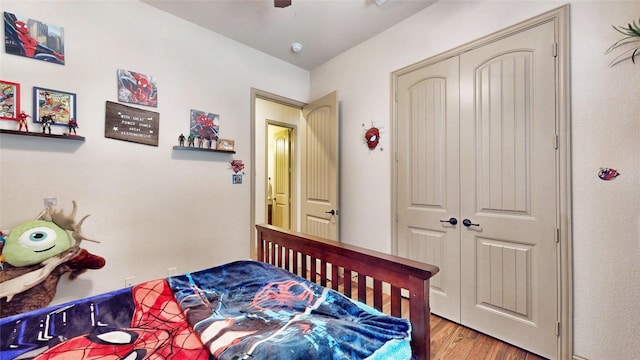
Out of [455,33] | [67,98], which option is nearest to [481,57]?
[455,33]

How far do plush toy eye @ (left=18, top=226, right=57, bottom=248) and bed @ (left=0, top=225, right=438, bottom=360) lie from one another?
609mm

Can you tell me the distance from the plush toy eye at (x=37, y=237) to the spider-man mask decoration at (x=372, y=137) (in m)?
2.50

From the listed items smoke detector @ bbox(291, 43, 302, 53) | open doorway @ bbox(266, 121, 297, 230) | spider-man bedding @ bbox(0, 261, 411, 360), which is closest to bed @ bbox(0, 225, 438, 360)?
spider-man bedding @ bbox(0, 261, 411, 360)

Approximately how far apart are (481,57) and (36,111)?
3113mm

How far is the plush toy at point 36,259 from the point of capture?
4.64 ft

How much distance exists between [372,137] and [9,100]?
2695 mm

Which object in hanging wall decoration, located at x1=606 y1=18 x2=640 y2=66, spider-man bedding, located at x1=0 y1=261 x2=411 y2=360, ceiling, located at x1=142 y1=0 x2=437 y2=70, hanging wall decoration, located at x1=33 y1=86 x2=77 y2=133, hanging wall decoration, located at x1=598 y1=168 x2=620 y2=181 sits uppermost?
ceiling, located at x1=142 y1=0 x2=437 y2=70

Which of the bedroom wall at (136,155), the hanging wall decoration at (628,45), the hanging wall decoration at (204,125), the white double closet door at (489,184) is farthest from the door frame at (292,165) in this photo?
the hanging wall decoration at (628,45)

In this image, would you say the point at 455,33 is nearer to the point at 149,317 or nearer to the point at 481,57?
the point at 481,57

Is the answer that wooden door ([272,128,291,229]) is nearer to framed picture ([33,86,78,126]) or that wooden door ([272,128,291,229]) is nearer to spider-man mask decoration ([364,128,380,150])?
spider-man mask decoration ([364,128,380,150])

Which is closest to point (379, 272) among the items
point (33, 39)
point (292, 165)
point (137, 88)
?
point (137, 88)

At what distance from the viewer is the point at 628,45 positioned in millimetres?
1368

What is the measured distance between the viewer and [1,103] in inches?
61.9

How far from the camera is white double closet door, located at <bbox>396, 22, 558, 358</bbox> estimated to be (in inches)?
64.2
